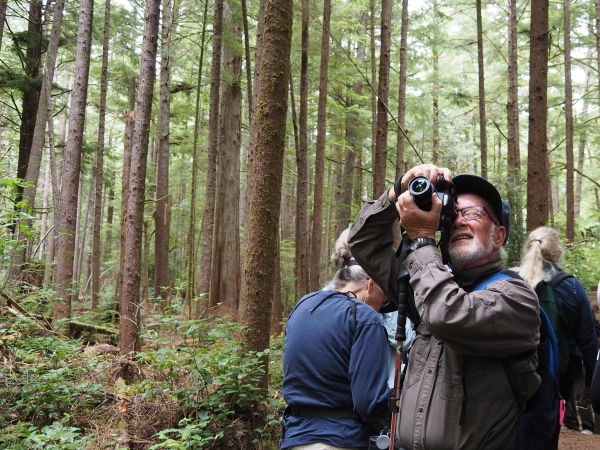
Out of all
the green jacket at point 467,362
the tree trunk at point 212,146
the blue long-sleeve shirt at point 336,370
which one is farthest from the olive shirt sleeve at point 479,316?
the tree trunk at point 212,146

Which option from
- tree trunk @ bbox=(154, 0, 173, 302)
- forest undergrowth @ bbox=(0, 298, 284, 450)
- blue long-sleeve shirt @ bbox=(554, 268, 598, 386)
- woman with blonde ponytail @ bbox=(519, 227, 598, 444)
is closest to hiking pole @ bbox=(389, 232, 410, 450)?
forest undergrowth @ bbox=(0, 298, 284, 450)

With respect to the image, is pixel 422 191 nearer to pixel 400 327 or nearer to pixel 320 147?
pixel 400 327

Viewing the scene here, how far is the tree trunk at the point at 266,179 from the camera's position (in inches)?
202

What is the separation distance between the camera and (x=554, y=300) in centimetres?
482

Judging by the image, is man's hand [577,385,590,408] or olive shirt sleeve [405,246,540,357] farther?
man's hand [577,385,590,408]

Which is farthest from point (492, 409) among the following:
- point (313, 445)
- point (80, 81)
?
point (80, 81)

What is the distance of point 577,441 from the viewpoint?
6.05 meters

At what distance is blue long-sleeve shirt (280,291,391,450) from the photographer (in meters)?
2.72

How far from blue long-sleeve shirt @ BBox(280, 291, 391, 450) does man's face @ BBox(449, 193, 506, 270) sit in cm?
80

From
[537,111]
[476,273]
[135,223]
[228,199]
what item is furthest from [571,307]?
[228,199]

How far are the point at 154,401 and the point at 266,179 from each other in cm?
285

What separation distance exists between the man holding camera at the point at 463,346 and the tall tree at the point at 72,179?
32.7 feet

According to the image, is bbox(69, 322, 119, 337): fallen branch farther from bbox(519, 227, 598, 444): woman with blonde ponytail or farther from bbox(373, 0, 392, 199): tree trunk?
bbox(519, 227, 598, 444): woman with blonde ponytail

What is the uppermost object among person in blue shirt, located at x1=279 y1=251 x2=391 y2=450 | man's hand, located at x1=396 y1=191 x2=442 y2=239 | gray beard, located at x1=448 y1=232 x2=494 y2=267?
man's hand, located at x1=396 y1=191 x2=442 y2=239
